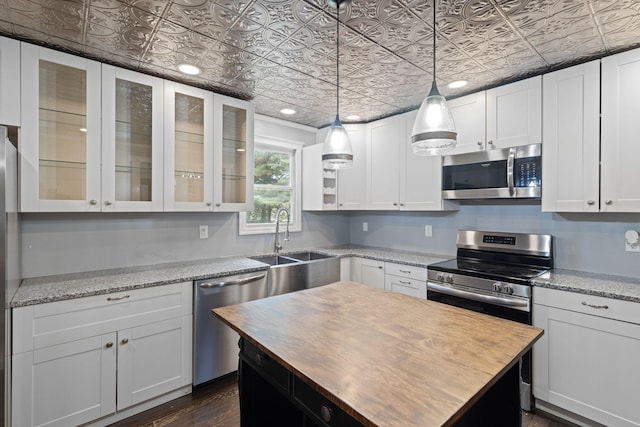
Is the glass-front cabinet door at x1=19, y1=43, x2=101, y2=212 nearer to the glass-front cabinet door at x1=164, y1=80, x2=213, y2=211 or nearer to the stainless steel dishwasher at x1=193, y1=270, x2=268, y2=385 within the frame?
the glass-front cabinet door at x1=164, y1=80, x2=213, y2=211

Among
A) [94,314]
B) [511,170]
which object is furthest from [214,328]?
[511,170]

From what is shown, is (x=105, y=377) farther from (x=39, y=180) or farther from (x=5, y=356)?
(x=39, y=180)

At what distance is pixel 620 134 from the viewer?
2059 millimetres

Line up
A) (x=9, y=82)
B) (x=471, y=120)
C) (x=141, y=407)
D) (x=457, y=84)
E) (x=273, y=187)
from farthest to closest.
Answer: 1. (x=273, y=187)
2. (x=471, y=120)
3. (x=457, y=84)
4. (x=141, y=407)
5. (x=9, y=82)

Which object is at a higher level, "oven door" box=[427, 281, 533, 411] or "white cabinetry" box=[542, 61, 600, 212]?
Result: "white cabinetry" box=[542, 61, 600, 212]

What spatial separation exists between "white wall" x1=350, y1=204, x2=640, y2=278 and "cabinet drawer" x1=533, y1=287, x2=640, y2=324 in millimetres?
595

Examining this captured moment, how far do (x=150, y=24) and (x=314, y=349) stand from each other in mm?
1875

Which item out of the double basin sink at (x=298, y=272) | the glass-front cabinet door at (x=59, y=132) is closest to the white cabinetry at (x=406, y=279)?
the double basin sink at (x=298, y=272)

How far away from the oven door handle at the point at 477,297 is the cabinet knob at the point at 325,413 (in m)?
1.77

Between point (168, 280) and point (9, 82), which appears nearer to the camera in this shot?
point (9, 82)

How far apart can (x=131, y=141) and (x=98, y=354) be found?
1.46 m

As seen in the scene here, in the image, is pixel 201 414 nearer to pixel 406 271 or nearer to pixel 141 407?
pixel 141 407

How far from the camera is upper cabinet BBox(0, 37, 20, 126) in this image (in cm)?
185

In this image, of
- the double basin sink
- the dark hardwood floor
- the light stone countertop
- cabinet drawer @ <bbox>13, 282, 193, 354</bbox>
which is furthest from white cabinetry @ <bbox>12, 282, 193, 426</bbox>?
the light stone countertop
